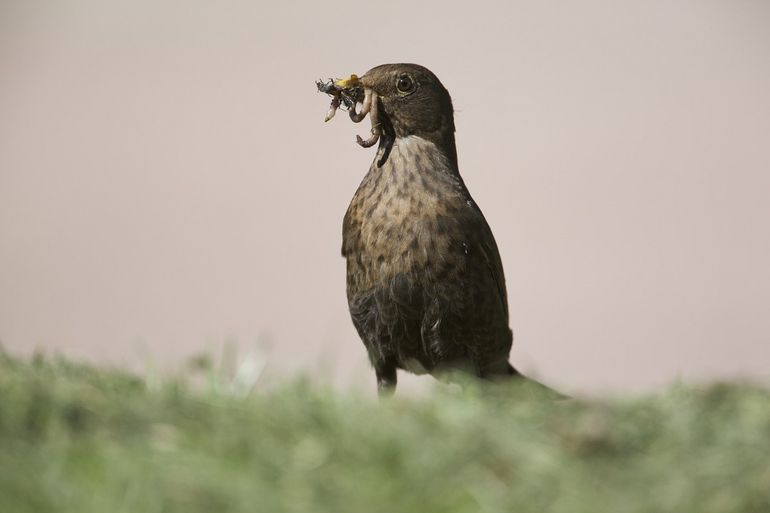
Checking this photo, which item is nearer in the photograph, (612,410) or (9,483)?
(9,483)

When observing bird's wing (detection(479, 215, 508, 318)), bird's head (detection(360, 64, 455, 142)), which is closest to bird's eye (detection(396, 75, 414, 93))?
bird's head (detection(360, 64, 455, 142))

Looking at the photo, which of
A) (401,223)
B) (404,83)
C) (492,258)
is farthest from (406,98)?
(492,258)

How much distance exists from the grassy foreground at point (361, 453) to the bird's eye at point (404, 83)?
307 centimetres

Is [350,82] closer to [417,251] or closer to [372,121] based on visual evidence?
[372,121]

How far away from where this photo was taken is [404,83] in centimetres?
557

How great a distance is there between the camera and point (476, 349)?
535 cm

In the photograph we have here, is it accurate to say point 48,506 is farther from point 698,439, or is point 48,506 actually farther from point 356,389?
point 698,439

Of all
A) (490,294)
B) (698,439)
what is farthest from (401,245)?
(698,439)

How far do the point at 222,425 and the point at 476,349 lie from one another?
122 inches

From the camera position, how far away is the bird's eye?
5559 mm

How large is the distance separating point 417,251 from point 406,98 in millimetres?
996

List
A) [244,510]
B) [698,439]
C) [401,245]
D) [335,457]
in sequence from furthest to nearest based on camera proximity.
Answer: [401,245]
[698,439]
[335,457]
[244,510]

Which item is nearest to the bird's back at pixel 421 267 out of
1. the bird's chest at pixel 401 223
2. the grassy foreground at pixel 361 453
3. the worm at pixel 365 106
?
the bird's chest at pixel 401 223

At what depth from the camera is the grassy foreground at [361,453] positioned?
2.02m
